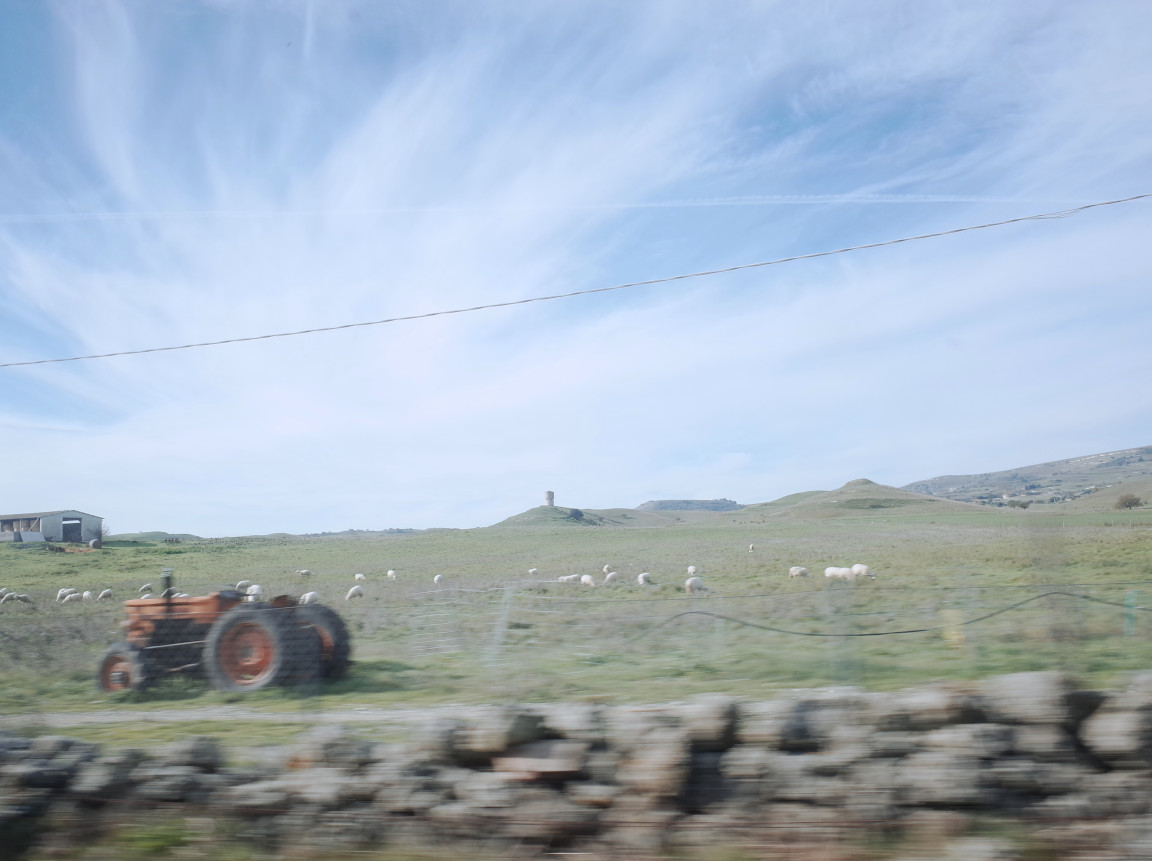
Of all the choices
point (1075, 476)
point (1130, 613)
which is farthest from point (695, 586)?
point (1075, 476)

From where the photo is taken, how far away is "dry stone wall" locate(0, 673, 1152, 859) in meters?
5.03

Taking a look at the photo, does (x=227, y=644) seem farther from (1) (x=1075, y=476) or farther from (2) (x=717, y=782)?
(1) (x=1075, y=476)

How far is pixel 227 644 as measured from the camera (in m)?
10.9

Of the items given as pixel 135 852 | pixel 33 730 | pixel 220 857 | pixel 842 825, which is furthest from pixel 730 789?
pixel 33 730

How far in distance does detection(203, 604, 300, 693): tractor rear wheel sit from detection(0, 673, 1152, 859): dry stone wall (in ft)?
14.7

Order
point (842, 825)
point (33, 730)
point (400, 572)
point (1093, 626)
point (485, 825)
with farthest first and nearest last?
1. point (400, 572)
2. point (1093, 626)
3. point (33, 730)
4. point (485, 825)
5. point (842, 825)

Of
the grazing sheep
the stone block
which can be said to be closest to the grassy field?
the stone block

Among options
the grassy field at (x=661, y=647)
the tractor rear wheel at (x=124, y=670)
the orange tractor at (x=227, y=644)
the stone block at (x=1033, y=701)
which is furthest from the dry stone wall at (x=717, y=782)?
the tractor rear wheel at (x=124, y=670)

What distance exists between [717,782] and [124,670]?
33.0 ft

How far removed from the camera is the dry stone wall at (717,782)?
5027 millimetres

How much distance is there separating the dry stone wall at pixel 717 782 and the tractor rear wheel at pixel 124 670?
18.9 feet

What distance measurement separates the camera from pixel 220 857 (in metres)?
5.46

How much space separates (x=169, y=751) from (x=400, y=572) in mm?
36096

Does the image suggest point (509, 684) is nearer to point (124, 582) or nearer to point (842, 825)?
point (842, 825)
